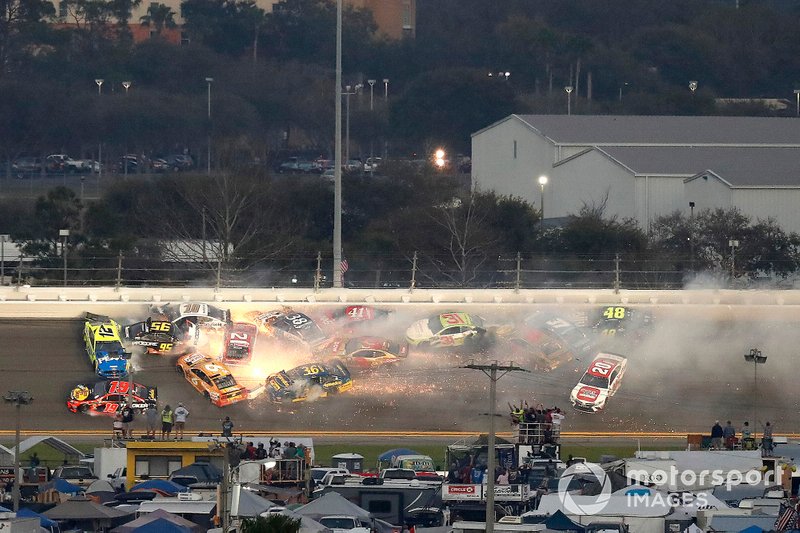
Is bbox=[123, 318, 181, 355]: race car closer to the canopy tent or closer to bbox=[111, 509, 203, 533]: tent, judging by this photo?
the canopy tent

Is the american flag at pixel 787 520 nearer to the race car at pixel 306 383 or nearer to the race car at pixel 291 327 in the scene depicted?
the race car at pixel 306 383

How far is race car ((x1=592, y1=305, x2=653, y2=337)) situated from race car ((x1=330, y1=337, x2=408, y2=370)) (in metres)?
4.47

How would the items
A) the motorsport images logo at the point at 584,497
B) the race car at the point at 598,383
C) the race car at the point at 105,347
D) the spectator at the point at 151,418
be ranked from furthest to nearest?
the race car at the point at 105,347 < the race car at the point at 598,383 < the spectator at the point at 151,418 < the motorsport images logo at the point at 584,497

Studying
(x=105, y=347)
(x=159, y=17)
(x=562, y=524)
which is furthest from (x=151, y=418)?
(x=159, y=17)

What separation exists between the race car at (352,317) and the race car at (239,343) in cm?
171

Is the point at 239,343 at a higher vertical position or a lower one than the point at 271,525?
higher

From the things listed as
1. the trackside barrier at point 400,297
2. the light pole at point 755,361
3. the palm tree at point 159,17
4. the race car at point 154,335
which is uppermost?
the palm tree at point 159,17

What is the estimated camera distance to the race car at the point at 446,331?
4653 cm

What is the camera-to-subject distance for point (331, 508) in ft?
103

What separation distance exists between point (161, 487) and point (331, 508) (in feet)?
12.9

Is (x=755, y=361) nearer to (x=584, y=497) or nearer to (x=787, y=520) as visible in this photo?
(x=584, y=497)

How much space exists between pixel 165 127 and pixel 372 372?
6987cm

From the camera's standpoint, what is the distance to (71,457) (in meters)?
39.4

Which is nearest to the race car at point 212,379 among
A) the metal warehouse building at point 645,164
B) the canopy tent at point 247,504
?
the canopy tent at point 247,504
